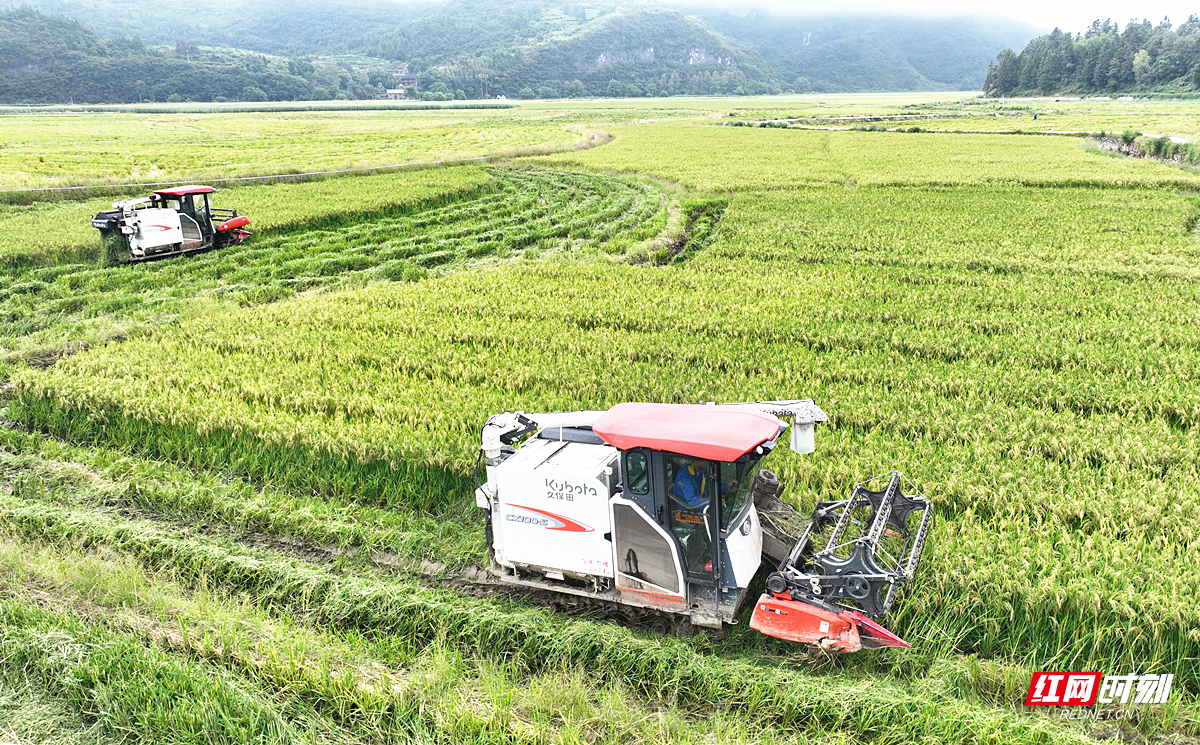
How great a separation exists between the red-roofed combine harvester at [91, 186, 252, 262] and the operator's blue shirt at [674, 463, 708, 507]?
77.9ft

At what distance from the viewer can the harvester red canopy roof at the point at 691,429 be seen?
20.9ft

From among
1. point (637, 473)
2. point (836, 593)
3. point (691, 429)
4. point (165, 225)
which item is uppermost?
point (165, 225)

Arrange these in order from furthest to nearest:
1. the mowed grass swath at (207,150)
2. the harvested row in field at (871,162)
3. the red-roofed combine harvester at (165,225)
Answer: the mowed grass swath at (207,150) < the harvested row in field at (871,162) < the red-roofed combine harvester at (165,225)

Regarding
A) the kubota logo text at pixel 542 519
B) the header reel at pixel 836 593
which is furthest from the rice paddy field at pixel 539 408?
the kubota logo text at pixel 542 519

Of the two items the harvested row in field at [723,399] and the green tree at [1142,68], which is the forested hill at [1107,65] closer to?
the green tree at [1142,68]

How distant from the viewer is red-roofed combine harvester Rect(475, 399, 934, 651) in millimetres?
6477

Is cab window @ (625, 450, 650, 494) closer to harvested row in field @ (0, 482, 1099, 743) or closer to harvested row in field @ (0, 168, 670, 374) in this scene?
harvested row in field @ (0, 482, 1099, 743)

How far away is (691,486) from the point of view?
6758 millimetres

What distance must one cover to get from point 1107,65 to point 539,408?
182 metres

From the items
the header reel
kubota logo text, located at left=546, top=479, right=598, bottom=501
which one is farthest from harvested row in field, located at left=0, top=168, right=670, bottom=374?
the header reel

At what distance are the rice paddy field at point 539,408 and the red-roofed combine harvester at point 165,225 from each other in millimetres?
1142

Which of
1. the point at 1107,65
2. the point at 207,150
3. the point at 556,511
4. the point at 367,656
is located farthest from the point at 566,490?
the point at 1107,65

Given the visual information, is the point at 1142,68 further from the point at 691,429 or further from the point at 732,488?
the point at 691,429

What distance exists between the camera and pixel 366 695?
616cm
